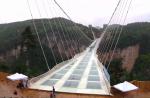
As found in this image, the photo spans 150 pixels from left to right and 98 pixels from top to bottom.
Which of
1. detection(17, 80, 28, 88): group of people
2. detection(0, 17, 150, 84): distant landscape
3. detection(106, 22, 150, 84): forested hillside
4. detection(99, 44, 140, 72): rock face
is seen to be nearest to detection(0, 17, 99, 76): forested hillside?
detection(0, 17, 150, 84): distant landscape

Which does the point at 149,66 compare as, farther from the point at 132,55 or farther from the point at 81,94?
the point at 81,94

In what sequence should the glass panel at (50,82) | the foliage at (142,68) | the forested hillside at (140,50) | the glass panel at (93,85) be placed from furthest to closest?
the foliage at (142,68), the forested hillside at (140,50), the glass panel at (50,82), the glass panel at (93,85)

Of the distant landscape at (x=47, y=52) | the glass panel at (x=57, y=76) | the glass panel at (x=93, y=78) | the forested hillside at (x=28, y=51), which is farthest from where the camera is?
the forested hillside at (x=28, y=51)

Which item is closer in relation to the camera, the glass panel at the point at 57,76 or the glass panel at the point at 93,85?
the glass panel at the point at 93,85

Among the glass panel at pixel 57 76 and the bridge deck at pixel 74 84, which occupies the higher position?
the glass panel at pixel 57 76

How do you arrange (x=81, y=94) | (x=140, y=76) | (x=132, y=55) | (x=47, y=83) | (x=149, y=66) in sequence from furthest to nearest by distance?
(x=132, y=55) → (x=149, y=66) → (x=140, y=76) → (x=47, y=83) → (x=81, y=94)

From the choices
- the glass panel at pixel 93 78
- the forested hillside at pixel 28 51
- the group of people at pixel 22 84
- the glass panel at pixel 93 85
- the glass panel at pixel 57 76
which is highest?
the forested hillside at pixel 28 51

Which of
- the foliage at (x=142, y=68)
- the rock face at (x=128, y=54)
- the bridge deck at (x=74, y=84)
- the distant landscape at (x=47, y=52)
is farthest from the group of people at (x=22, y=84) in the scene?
the rock face at (x=128, y=54)

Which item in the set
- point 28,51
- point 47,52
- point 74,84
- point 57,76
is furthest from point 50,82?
point 47,52

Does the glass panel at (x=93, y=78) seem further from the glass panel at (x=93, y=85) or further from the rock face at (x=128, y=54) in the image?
the rock face at (x=128, y=54)

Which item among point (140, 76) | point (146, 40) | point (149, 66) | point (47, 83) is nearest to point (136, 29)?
point (146, 40)

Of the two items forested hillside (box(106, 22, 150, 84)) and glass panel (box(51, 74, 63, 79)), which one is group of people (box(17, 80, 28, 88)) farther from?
forested hillside (box(106, 22, 150, 84))
